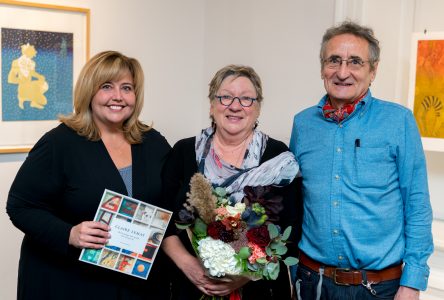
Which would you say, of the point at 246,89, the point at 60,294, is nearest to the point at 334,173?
the point at 246,89

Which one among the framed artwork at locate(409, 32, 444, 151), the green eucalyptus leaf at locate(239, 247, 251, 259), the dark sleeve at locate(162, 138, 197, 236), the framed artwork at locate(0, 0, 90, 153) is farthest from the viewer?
the framed artwork at locate(0, 0, 90, 153)

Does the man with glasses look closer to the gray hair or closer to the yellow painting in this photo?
the gray hair

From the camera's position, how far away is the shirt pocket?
1842 millimetres

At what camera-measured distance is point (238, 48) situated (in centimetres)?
341

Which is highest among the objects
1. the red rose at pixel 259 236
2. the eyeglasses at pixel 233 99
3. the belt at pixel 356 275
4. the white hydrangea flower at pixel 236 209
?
→ the eyeglasses at pixel 233 99

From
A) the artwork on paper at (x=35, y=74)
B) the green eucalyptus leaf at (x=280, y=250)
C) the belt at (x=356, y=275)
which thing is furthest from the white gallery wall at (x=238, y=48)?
the green eucalyptus leaf at (x=280, y=250)

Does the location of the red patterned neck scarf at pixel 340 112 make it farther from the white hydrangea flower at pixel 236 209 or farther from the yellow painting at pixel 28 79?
the yellow painting at pixel 28 79

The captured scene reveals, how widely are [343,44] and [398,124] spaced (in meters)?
0.33

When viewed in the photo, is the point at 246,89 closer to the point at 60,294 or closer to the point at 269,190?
the point at 269,190

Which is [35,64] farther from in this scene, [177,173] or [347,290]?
[347,290]

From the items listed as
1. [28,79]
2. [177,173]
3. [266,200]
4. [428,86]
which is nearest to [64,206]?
[177,173]

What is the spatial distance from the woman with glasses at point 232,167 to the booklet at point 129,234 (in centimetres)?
9

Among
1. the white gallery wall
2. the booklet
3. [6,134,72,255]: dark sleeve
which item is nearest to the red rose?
the booklet

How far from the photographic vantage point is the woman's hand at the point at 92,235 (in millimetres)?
1899
